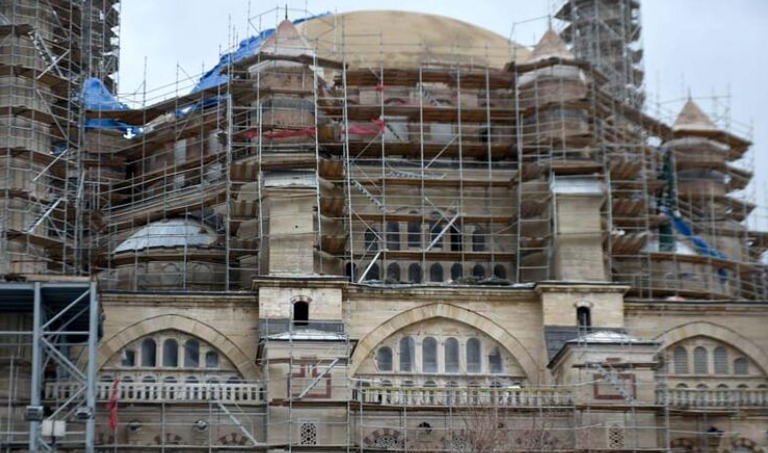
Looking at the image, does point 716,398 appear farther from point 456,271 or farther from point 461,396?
point 456,271

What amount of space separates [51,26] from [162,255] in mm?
8389

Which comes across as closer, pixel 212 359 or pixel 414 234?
pixel 212 359

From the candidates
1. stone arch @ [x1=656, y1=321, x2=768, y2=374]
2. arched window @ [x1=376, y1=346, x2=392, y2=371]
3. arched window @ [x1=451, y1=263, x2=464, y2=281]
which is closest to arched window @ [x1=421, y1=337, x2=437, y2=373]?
arched window @ [x1=376, y1=346, x2=392, y2=371]

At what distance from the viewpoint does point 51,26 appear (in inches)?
2315

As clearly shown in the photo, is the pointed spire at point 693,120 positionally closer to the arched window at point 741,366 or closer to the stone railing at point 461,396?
the arched window at point 741,366

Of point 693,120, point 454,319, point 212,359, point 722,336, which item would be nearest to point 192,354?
point 212,359

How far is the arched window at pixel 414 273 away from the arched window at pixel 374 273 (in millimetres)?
1088

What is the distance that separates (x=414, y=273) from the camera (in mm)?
60031

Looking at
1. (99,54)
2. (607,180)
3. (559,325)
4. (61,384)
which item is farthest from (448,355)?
(99,54)

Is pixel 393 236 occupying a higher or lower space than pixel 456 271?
higher

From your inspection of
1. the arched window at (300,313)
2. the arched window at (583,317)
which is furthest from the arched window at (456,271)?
the arched window at (300,313)

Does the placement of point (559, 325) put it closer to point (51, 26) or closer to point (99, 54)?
point (51, 26)

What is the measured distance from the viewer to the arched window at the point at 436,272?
2368 inches

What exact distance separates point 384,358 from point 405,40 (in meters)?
16.8
